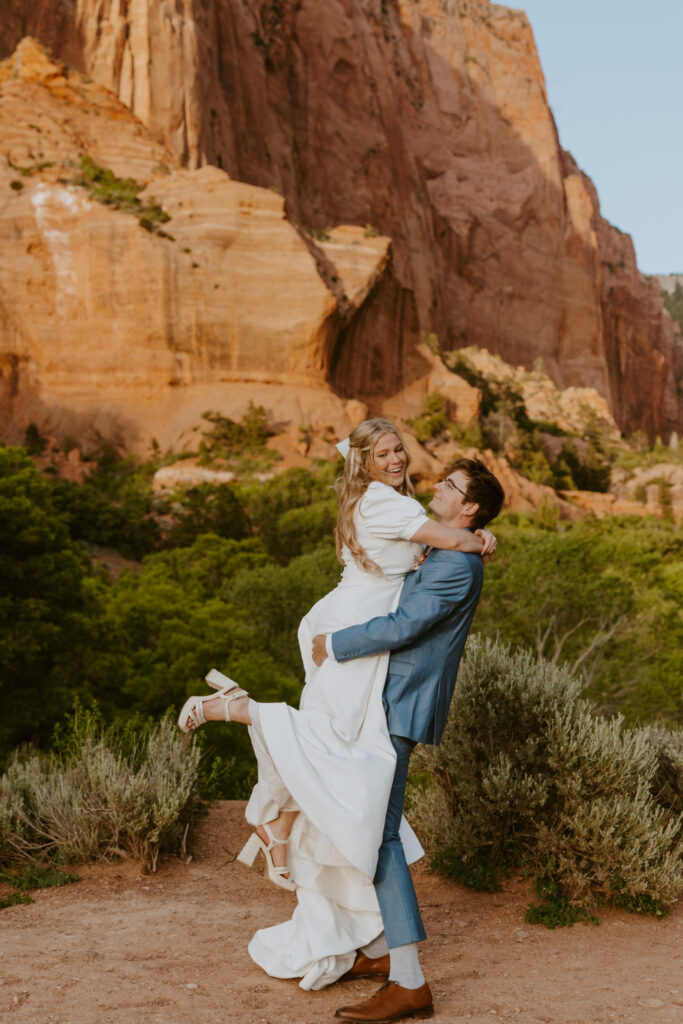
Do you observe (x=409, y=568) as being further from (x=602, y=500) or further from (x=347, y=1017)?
(x=602, y=500)

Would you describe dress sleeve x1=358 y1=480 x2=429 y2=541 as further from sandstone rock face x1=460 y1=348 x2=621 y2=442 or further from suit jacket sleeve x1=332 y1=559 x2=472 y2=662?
sandstone rock face x1=460 y1=348 x2=621 y2=442

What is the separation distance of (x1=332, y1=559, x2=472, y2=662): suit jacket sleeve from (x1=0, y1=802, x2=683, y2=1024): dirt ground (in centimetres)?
129

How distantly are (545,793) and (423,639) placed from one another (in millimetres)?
1831

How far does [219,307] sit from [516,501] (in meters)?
14.3

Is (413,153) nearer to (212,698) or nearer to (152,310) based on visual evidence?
(152,310)

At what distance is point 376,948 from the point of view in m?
3.62

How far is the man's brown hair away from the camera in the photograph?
11.6ft

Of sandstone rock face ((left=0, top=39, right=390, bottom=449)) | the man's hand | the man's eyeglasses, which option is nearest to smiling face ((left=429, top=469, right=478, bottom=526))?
the man's eyeglasses

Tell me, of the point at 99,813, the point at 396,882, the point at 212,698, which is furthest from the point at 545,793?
the point at 99,813

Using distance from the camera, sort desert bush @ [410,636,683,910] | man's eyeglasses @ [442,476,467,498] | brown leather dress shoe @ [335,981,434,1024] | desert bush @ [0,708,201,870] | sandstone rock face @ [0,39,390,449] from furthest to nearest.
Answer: sandstone rock face @ [0,39,390,449] < desert bush @ [0,708,201,870] < desert bush @ [410,636,683,910] < man's eyeglasses @ [442,476,467,498] < brown leather dress shoe @ [335,981,434,1024]

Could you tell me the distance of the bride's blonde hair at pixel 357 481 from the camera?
3455 millimetres

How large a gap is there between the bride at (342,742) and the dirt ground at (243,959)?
A: 29cm

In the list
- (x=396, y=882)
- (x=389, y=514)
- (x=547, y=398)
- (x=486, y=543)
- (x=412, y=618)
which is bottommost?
(x=396, y=882)

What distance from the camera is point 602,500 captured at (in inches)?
1758
